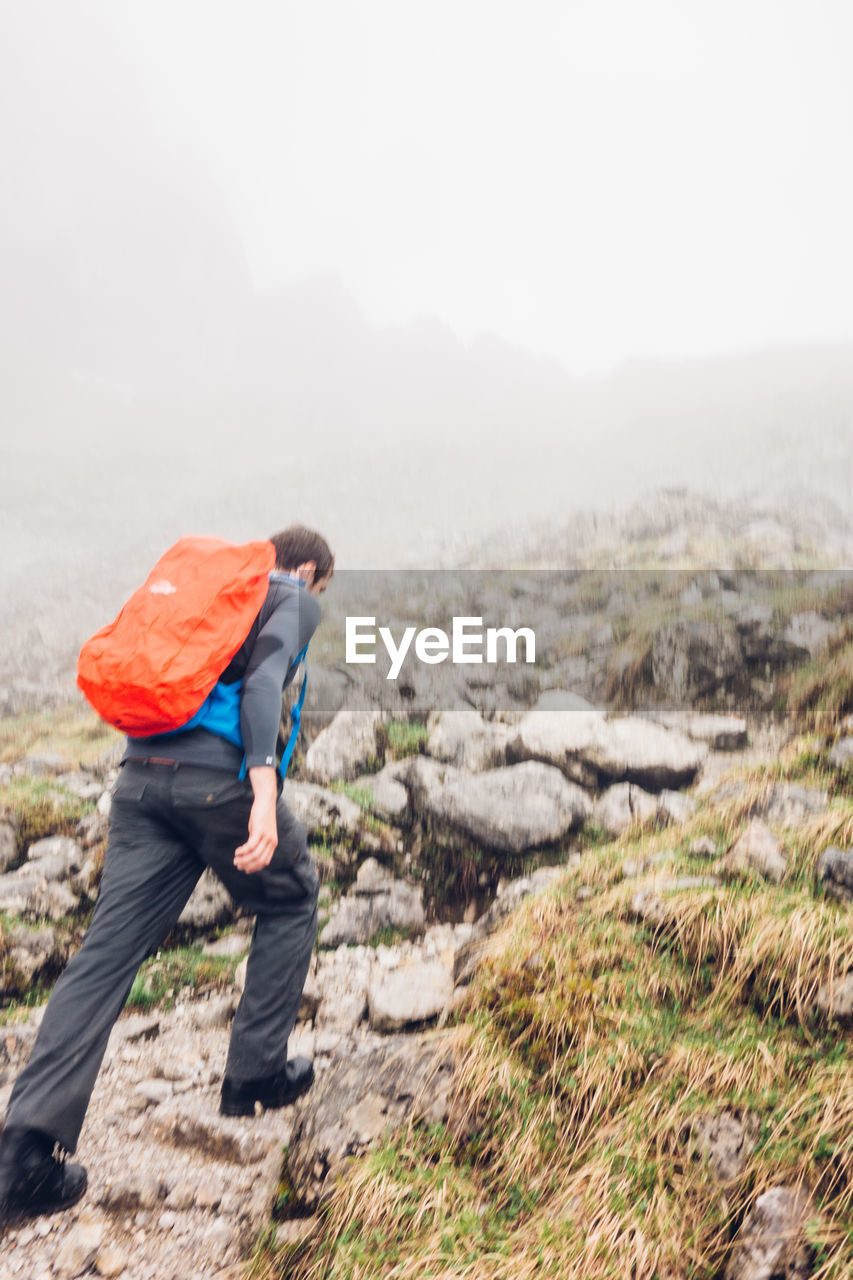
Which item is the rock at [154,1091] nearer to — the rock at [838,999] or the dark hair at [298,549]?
the dark hair at [298,549]

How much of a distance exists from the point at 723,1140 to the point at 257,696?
2.30 meters

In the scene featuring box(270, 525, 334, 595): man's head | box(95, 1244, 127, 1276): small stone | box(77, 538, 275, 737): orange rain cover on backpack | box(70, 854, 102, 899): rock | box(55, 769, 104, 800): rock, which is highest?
box(270, 525, 334, 595): man's head

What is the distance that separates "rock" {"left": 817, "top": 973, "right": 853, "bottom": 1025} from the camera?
8.43 ft

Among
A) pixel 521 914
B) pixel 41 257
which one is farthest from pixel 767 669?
pixel 41 257

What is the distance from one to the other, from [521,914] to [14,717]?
37.3 feet

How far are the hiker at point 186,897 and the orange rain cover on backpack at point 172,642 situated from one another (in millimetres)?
155

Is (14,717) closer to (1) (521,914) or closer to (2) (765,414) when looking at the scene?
(1) (521,914)

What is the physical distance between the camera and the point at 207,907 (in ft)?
16.2

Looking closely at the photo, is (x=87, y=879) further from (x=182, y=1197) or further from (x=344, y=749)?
(x=182, y=1197)

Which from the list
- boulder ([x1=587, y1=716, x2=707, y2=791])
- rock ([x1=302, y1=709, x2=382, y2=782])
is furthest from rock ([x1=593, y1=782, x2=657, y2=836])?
rock ([x1=302, y1=709, x2=382, y2=782])

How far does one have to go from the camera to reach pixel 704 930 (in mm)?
3121

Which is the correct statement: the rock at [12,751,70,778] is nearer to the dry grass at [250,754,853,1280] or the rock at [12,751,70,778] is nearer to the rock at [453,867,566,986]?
the rock at [453,867,566,986]

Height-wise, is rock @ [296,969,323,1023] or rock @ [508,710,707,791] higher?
rock @ [508,710,707,791]

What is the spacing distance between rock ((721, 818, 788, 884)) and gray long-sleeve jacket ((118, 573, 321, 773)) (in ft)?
8.56
